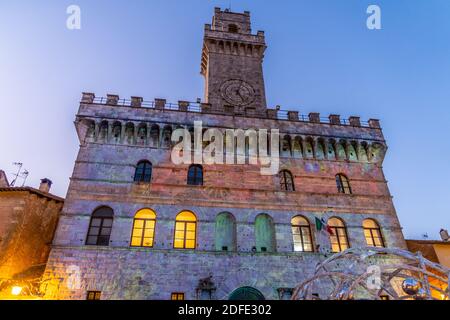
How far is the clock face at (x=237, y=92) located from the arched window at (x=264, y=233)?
9.26 meters

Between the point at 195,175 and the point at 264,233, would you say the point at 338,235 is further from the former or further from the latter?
the point at 195,175

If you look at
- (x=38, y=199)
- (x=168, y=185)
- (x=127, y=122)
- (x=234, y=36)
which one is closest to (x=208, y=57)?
(x=234, y=36)

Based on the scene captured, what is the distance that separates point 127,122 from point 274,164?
27.6ft

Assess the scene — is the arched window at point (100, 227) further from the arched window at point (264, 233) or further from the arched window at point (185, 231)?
the arched window at point (264, 233)

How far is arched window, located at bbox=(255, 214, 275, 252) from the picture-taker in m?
13.2

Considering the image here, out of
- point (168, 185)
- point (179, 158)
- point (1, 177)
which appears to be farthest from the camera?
point (1, 177)

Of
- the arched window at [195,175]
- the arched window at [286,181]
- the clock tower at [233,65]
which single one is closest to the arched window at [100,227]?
the arched window at [195,175]

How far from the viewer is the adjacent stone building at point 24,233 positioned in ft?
37.3

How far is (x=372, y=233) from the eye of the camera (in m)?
14.5

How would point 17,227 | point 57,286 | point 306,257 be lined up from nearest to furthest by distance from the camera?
1. point 57,286
2. point 17,227
3. point 306,257

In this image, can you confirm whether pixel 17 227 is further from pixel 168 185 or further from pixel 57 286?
→ pixel 168 185

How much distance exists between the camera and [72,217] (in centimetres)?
1259

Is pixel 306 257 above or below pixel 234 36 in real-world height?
below

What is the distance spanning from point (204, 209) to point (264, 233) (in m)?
3.18
